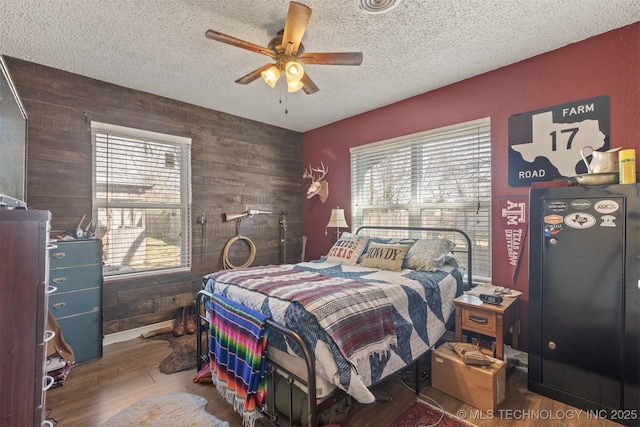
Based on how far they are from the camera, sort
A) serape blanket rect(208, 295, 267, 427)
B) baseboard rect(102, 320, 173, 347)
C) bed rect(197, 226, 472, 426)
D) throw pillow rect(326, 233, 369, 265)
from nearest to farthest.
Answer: bed rect(197, 226, 472, 426) → serape blanket rect(208, 295, 267, 427) → baseboard rect(102, 320, 173, 347) → throw pillow rect(326, 233, 369, 265)

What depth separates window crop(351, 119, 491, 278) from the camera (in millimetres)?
2934

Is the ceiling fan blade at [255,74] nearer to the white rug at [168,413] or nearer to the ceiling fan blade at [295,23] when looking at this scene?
the ceiling fan blade at [295,23]

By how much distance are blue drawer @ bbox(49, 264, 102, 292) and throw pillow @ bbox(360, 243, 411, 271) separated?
8.11 feet

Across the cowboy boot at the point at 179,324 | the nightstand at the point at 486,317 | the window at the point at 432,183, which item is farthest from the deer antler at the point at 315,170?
the nightstand at the point at 486,317

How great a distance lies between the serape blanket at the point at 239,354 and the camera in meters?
1.74

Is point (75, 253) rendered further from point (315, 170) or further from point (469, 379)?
point (469, 379)

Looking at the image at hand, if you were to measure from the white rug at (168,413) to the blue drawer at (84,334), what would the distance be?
97 centimetres

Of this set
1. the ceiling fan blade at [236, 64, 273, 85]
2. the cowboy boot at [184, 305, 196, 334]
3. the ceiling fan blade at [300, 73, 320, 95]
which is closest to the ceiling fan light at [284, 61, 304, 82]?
the ceiling fan blade at [236, 64, 273, 85]

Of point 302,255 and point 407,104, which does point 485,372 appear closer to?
point 407,104

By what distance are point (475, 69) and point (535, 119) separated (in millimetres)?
705

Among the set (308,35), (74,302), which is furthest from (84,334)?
(308,35)

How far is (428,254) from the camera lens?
2.84m

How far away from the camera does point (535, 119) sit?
258 cm

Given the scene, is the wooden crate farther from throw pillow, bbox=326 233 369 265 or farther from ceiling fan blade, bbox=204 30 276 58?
ceiling fan blade, bbox=204 30 276 58
